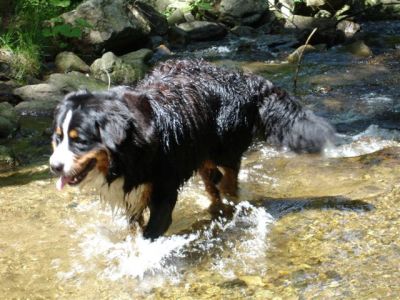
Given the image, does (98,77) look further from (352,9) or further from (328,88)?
(352,9)

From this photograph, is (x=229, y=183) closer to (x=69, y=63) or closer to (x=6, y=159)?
(x=6, y=159)

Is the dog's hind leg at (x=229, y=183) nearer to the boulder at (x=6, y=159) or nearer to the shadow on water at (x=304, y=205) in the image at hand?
the shadow on water at (x=304, y=205)

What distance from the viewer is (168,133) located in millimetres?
4113

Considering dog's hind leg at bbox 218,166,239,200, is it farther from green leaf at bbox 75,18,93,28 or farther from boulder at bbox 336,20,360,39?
boulder at bbox 336,20,360,39

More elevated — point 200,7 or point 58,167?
point 58,167

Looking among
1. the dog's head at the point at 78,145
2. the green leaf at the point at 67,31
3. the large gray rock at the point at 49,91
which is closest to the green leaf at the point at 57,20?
the green leaf at the point at 67,31

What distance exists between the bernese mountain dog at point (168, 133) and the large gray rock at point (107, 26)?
21.2ft

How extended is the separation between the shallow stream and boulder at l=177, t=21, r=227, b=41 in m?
7.38

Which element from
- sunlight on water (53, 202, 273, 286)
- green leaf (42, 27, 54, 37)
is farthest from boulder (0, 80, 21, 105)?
sunlight on water (53, 202, 273, 286)

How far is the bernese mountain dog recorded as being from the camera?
3623 millimetres

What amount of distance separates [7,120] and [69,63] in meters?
3.10

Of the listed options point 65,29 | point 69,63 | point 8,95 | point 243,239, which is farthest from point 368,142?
point 65,29

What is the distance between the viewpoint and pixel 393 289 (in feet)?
11.5

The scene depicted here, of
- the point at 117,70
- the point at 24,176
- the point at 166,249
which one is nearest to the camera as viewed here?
the point at 166,249
